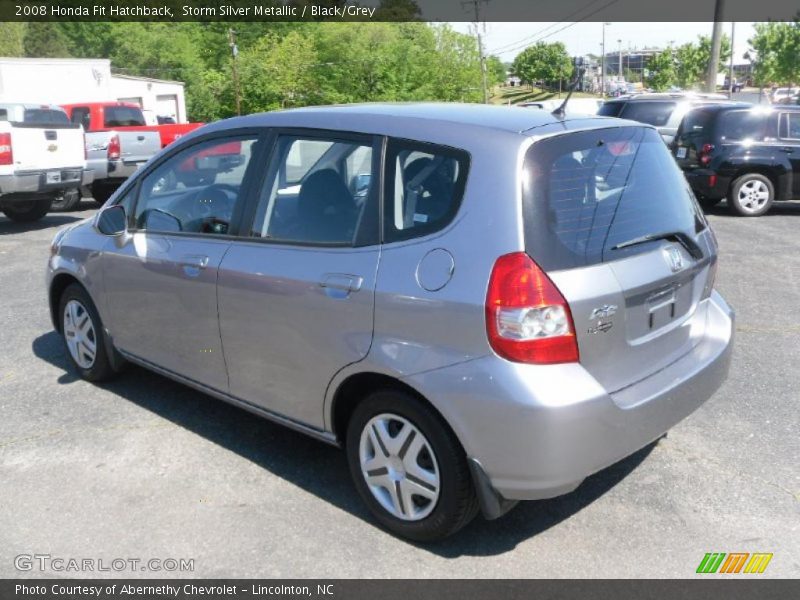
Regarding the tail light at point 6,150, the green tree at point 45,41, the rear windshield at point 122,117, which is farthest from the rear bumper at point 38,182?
the green tree at point 45,41

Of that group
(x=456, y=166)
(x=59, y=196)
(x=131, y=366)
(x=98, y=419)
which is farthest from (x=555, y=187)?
(x=59, y=196)

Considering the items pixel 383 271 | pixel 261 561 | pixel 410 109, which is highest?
pixel 410 109

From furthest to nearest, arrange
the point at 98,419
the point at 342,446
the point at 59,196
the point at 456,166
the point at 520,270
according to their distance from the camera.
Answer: the point at 59,196 < the point at 98,419 < the point at 342,446 < the point at 456,166 < the point at 520,270

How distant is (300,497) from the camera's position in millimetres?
3824

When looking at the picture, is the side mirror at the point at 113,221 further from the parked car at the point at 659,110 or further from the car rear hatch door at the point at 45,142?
the parked car at the point at 659,110

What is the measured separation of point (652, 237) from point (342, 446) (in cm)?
164

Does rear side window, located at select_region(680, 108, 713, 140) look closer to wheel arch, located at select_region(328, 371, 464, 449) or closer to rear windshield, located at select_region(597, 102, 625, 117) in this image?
rear windshield, located at select_region(597, 102, 625, 117)

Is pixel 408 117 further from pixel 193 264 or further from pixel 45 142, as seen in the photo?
pixel 45 142

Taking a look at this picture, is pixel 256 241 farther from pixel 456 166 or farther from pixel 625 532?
pixel 625 532

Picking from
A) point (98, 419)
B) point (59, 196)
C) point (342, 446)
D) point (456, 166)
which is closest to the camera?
point (456, 166)

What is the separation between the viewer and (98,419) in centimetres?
476

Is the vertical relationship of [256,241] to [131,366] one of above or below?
above

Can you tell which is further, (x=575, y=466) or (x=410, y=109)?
(x=410, y=109)

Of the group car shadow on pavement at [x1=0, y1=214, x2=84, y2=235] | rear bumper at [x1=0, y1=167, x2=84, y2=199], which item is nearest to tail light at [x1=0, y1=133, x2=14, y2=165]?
rear bumper at [x1=0, y1=167, x2=84, y2=199]
